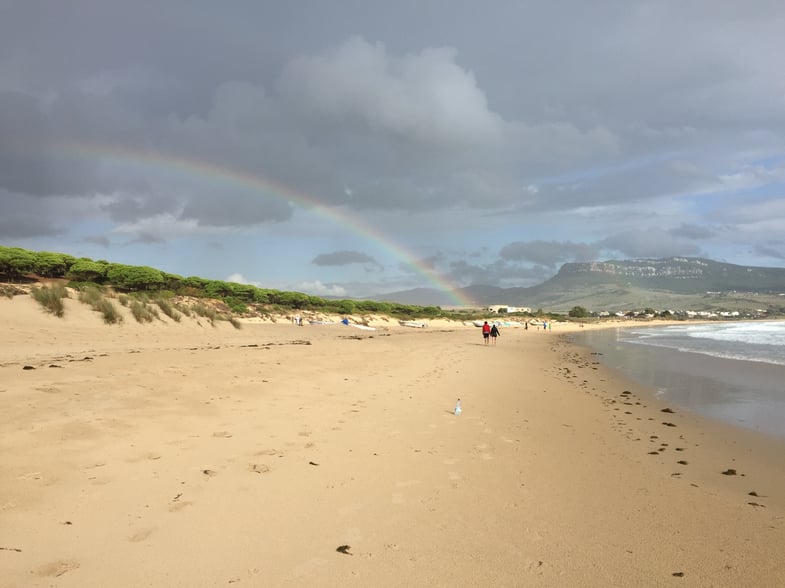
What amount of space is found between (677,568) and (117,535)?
4436 millimetres

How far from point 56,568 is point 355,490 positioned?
2600mm

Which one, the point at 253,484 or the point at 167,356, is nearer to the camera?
the point at 253,484

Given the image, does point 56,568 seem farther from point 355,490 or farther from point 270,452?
point 270,452

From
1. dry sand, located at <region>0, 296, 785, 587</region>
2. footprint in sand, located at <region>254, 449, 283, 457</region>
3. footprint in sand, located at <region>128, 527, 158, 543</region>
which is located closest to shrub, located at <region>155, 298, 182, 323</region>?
dry sand, located at <region>0, 296, 785, 587</region>

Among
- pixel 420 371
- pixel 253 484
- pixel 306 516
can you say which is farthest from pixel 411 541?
pixel 420 371

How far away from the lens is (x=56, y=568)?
305 cm

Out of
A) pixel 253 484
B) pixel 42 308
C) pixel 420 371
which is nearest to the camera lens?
pixel 253 484

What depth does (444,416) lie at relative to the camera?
28.3 feet

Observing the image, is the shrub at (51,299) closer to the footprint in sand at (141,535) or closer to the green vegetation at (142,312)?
the green vegetation at (142,312)

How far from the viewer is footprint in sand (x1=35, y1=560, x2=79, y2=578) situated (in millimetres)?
2975

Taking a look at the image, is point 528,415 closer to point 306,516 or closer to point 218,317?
point 306,516

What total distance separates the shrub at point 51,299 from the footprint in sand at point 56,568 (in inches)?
774

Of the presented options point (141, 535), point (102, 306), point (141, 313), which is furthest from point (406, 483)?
point (141, 313)

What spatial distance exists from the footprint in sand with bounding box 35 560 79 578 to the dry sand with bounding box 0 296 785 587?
1 cm
